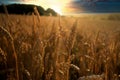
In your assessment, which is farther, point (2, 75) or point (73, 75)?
point (73, 75)

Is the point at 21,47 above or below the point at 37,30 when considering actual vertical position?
below

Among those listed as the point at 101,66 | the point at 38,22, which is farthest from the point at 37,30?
the point at 101,66

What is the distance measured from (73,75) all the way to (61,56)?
19.9 inches

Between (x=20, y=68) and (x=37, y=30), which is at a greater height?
(x=37, y=30)

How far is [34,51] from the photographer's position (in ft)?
4.36

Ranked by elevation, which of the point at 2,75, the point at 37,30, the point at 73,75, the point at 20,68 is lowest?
the point at 73,75

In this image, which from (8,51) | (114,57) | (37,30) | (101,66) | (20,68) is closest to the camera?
(20,68)

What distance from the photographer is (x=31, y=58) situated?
1322mm

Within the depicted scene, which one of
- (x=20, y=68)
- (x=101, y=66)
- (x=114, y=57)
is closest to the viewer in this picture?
(x=20, y=68)

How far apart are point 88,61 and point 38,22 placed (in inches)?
20.1

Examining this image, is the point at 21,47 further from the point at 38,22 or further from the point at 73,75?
the point at 73,75

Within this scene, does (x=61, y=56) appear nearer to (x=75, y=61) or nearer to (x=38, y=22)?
(x=38, y=22)

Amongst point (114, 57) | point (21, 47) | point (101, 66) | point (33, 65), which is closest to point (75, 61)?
point (101, 66)

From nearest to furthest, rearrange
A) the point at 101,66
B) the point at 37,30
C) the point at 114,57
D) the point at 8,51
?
1. the point at 37,30
2. the point at 8,51
3. the point at 114,57
4. the point at 101,66
